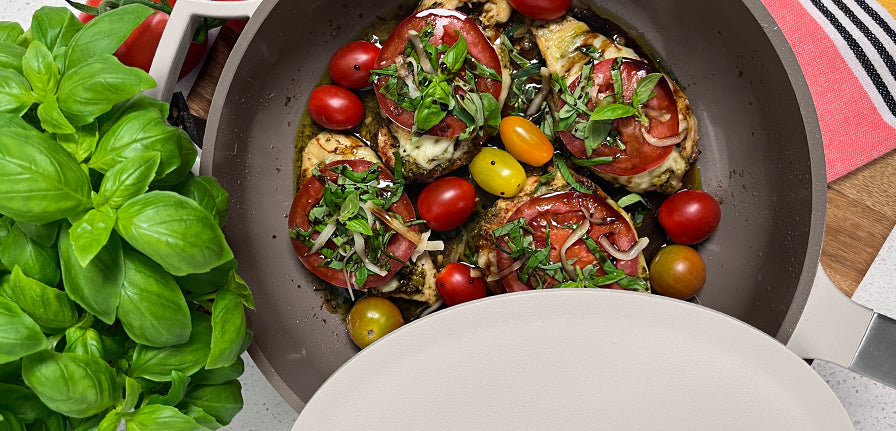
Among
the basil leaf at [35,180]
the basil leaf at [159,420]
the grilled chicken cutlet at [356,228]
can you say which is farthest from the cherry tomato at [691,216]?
the basil leaf at [35,180]

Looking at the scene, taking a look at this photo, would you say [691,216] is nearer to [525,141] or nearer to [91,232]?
[525,141]

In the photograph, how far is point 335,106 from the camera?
149 cm

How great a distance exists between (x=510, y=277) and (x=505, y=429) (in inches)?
20.9

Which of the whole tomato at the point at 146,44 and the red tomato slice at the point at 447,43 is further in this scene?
the whole tomato at the point at 146,44

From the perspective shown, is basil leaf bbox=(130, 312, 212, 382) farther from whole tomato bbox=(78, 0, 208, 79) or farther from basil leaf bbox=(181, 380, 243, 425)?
whole tomato bbox=(78, 0, 208, 79)

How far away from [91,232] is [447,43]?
32.3 inches

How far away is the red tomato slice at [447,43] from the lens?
1383 millimetres

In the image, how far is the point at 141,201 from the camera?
33.8 inches

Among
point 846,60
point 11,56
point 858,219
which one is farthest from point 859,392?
point 11,56

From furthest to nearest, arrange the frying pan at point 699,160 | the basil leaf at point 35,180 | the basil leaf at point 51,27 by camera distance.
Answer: the frying pan at point 699,160 < the basil leaf at point 51,27 < the basil leaf at point 35,180

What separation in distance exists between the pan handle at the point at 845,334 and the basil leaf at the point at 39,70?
1351mm

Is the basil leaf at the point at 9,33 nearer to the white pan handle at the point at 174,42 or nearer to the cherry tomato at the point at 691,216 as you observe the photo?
the white pan handle at the point at 174,42

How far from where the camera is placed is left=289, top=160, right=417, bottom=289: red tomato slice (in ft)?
4.73


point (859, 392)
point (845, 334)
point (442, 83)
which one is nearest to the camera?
point (845, 334)
